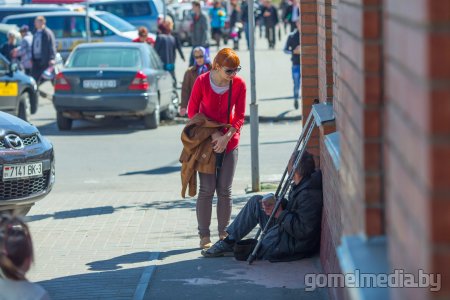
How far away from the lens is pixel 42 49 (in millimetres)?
24219

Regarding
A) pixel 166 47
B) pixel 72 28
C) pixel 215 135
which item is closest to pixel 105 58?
pixel 166 47

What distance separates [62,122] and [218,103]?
10.5m

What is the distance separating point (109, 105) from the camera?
18141 millimetres

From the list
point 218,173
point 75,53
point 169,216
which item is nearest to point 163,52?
point 75,53

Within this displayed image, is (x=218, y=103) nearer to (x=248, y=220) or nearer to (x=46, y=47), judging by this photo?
(x=248, y=220)

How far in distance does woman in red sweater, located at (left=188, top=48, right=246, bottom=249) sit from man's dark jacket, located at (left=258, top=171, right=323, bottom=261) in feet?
2.33

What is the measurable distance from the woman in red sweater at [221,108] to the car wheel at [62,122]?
33.5 ft

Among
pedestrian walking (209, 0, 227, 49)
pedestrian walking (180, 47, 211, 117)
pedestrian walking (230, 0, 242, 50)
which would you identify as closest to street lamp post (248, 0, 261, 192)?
pedestrian walking (180, 47, 211, 117)

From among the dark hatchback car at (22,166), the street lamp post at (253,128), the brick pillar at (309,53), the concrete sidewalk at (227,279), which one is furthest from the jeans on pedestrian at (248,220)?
the street lamp post at (253,128)

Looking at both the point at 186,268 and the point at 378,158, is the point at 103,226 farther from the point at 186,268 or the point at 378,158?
the point at 378,158

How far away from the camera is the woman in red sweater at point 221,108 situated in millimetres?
8367

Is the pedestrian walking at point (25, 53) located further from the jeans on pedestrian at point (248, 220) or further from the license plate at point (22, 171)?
the jeans on pedestrian at point (248, 220)

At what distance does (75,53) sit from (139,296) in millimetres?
12005

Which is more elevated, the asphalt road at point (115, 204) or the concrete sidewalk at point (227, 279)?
the concrete sidewalk at point (227, 279)
